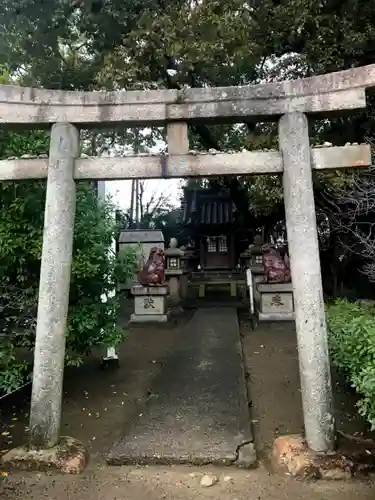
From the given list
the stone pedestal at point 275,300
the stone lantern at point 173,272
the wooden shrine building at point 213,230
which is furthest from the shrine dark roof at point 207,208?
the stone pedestal at point 275,300

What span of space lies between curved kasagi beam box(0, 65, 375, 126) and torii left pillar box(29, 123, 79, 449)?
0.21m

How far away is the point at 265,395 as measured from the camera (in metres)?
6.10

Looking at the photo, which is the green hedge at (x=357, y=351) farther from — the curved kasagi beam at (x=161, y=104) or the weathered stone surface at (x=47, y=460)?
the weathered stone surface at (x=47, y=460)

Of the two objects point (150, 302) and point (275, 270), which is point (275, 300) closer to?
point (275, 270)

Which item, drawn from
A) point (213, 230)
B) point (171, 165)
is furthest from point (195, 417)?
point (213, 230)

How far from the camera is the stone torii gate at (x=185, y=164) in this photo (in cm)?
397

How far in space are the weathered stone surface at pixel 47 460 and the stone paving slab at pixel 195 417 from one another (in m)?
0.30

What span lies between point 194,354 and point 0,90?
5.47 metres

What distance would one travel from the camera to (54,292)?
414 cm

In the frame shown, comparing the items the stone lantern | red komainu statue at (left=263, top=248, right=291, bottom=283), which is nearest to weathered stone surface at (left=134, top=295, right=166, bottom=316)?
the stone lantern

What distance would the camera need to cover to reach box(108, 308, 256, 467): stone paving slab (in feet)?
13.1

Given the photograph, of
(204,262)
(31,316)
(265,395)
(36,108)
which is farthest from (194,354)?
(204,262)

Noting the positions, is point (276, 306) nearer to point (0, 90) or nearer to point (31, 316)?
point (31, 316)

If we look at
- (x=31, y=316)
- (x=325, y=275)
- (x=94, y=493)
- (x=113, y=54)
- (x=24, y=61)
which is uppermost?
(x=24, y=61)
